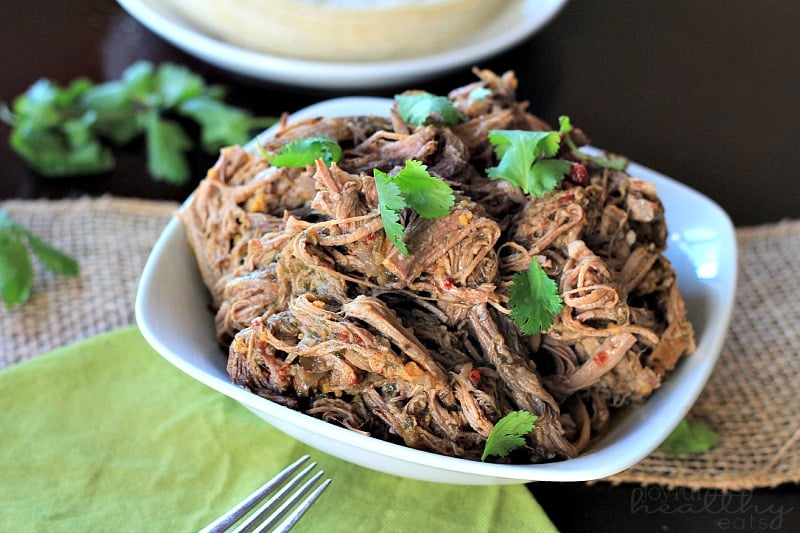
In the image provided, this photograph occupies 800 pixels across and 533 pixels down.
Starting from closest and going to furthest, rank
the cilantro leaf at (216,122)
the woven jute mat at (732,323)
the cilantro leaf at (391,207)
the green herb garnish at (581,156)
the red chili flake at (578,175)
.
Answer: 1. the cilantro leaf at (391,207)
2. the red chili flake at (578,175)
3. the green herb garnish at (581,156)
4. the woven jute mat at (732,323)
5. the cilantro leaf at (216,122)

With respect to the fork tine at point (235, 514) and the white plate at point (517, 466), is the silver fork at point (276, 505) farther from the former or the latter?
the white plate at point (517, 466)

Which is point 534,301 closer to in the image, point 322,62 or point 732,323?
point 732,323

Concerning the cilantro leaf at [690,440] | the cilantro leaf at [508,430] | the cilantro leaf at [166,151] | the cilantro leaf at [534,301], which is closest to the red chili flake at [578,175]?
the cilantro leaf at [534,301]

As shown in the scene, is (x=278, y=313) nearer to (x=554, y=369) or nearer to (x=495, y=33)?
(x=554, y=369)

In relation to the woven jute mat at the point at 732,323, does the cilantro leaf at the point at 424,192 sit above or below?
above

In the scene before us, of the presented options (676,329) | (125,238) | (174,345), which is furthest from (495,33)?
(174,345)

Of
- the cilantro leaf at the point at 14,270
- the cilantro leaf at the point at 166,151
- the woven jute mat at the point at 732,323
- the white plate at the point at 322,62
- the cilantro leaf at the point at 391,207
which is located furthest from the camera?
the white plate at the point at 322,62

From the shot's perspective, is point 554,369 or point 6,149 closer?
point 554,369
